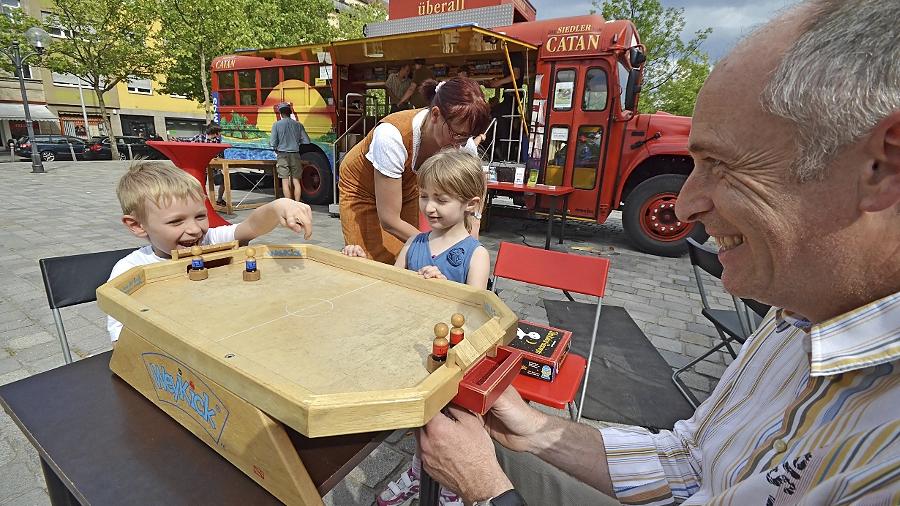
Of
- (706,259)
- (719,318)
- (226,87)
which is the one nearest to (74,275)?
(706,259)

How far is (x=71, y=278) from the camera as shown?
1773mm

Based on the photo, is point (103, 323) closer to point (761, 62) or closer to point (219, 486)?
point (219, 486)

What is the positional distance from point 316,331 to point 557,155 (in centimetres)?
571

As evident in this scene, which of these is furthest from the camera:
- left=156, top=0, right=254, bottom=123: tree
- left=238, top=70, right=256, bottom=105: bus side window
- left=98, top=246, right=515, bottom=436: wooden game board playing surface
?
left=156, top=0, right=254, bottom=123: tree

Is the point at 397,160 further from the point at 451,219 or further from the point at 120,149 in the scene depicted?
the point at 120,149

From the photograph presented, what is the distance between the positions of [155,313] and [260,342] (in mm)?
272

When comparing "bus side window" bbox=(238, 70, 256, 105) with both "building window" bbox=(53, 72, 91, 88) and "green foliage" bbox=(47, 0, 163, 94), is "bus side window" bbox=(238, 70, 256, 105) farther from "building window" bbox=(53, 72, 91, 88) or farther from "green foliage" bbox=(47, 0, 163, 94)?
"building window" bbox=(53, 72, 91, 88)

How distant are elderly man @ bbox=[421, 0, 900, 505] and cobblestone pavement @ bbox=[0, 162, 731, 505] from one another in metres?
1.56

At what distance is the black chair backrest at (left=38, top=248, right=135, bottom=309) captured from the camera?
67.1 inches

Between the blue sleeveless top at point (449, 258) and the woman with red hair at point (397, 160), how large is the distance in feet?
0.51

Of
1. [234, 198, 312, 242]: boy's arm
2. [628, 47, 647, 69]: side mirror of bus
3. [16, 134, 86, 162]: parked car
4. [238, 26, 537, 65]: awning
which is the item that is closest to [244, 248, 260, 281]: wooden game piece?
[234, 198, 312, 242]: boy's arm

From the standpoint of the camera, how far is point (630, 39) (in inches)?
220

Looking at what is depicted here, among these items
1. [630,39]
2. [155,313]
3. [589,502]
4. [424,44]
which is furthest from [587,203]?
[155,313]

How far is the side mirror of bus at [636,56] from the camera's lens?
5246 mm
